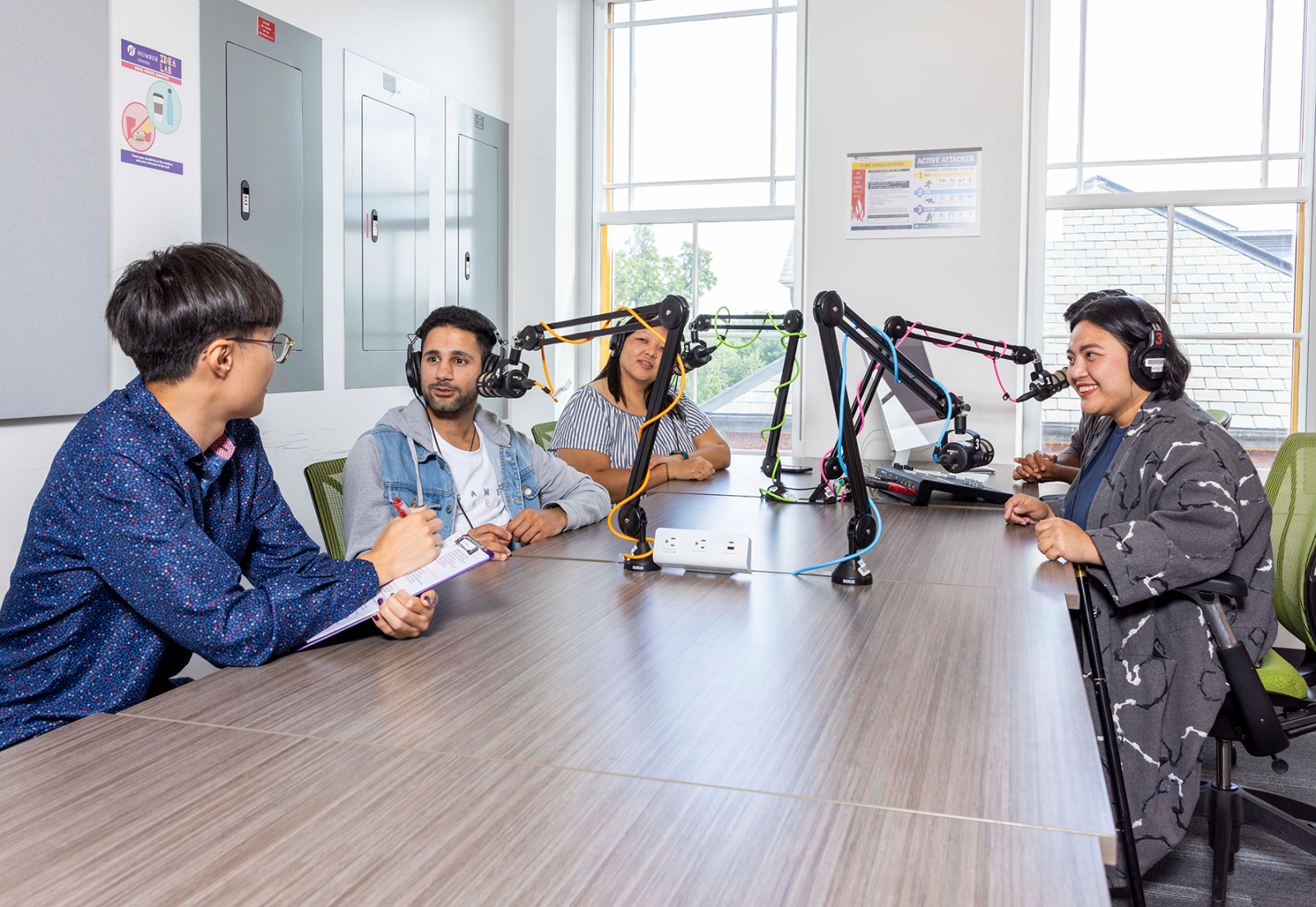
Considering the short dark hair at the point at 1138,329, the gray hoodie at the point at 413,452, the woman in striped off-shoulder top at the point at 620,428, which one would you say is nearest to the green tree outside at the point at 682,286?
the woman in striped off-shoulder top at the point at 620,428

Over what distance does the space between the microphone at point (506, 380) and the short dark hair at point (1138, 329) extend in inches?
48.1

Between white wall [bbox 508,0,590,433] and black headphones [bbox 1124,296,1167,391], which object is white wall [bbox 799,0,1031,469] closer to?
white wall [bbox 508,0,590,433]

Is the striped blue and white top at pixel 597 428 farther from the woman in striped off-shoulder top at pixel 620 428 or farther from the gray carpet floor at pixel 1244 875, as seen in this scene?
the gray carpet floor at pixel 1244 875

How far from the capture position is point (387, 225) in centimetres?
332

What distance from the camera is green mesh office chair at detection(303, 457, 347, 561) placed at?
6.88 ft

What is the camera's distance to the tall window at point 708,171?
419 centimetres

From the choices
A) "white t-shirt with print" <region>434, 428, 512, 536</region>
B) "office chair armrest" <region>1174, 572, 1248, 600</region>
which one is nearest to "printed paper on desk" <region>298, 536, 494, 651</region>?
"white t-shirt with print" <region>434, 428, 512, 536</region>

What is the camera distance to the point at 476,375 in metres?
2.14

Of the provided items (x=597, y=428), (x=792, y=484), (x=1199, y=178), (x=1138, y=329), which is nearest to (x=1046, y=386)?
(x=1138, y=329)

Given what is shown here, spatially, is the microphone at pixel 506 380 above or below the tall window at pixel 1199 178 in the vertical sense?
below

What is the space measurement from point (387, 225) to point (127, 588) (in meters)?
2.37

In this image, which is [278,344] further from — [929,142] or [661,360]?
[929,142]

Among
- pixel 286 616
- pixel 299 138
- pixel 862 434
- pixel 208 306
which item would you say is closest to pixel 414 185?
pixel 299 138

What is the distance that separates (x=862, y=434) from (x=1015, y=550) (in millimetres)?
1911
